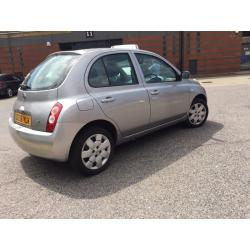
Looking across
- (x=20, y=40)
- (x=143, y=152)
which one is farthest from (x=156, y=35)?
(x=143, y=152)

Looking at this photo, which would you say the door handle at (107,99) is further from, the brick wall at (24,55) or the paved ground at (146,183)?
the brick wall at (24,55)

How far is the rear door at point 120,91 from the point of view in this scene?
346 centimetres

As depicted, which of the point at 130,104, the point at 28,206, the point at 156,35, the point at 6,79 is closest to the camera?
the point at 28,206

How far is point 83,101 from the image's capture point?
3.24 metres

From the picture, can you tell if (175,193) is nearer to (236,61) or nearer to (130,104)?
(130,104)

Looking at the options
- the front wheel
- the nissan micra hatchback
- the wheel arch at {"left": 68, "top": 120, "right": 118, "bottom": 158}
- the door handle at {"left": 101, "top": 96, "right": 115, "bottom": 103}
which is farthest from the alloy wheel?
the front wheel

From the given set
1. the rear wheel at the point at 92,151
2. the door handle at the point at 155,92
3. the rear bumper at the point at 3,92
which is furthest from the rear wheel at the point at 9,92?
the rear wheel at the point at 92,151

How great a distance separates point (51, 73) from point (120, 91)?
Answer: 976 mm

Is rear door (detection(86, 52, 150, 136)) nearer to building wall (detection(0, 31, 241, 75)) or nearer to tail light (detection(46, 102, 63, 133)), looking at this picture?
tail light (detection(46, 102, 63, 133))

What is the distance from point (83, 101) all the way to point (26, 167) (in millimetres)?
1520

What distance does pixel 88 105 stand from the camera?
3.28 meters

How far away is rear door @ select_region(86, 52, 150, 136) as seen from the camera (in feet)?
11.4

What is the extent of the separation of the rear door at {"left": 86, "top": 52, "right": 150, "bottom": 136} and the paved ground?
62cm
